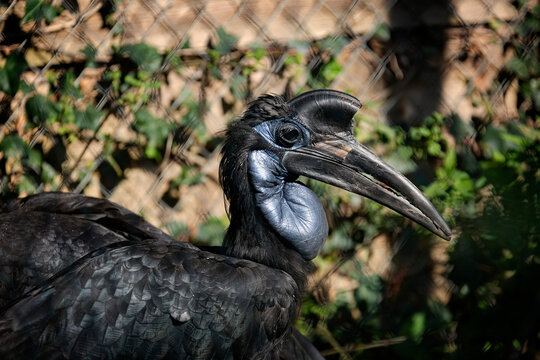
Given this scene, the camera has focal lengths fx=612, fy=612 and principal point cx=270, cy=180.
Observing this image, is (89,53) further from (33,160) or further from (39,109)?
(33,160)

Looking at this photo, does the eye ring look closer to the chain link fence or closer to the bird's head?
the bird's head

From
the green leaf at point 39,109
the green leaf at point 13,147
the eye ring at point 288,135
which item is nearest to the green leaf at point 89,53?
the green leaf at point 39,109

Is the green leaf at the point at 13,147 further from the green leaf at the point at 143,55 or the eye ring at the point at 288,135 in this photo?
the eye ring at the point at 288,135

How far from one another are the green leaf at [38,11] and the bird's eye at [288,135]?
1517 mm

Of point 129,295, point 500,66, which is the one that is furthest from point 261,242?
point 500,66

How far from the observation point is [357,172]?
1.88m

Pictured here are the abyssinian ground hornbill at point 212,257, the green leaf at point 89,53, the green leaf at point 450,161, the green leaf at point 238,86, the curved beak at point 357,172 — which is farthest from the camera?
the green leaf at point 238,86

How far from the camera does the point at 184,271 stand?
1650mm

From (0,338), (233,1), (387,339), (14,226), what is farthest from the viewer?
(233,1)

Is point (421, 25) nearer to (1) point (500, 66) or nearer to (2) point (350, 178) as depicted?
(1) point (500, 66)

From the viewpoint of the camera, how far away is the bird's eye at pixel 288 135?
189 cm

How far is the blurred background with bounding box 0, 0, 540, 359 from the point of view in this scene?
2.92 m

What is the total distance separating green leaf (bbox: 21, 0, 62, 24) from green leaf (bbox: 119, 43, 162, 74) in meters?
0.34

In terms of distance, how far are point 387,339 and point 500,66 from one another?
1.51 metres
